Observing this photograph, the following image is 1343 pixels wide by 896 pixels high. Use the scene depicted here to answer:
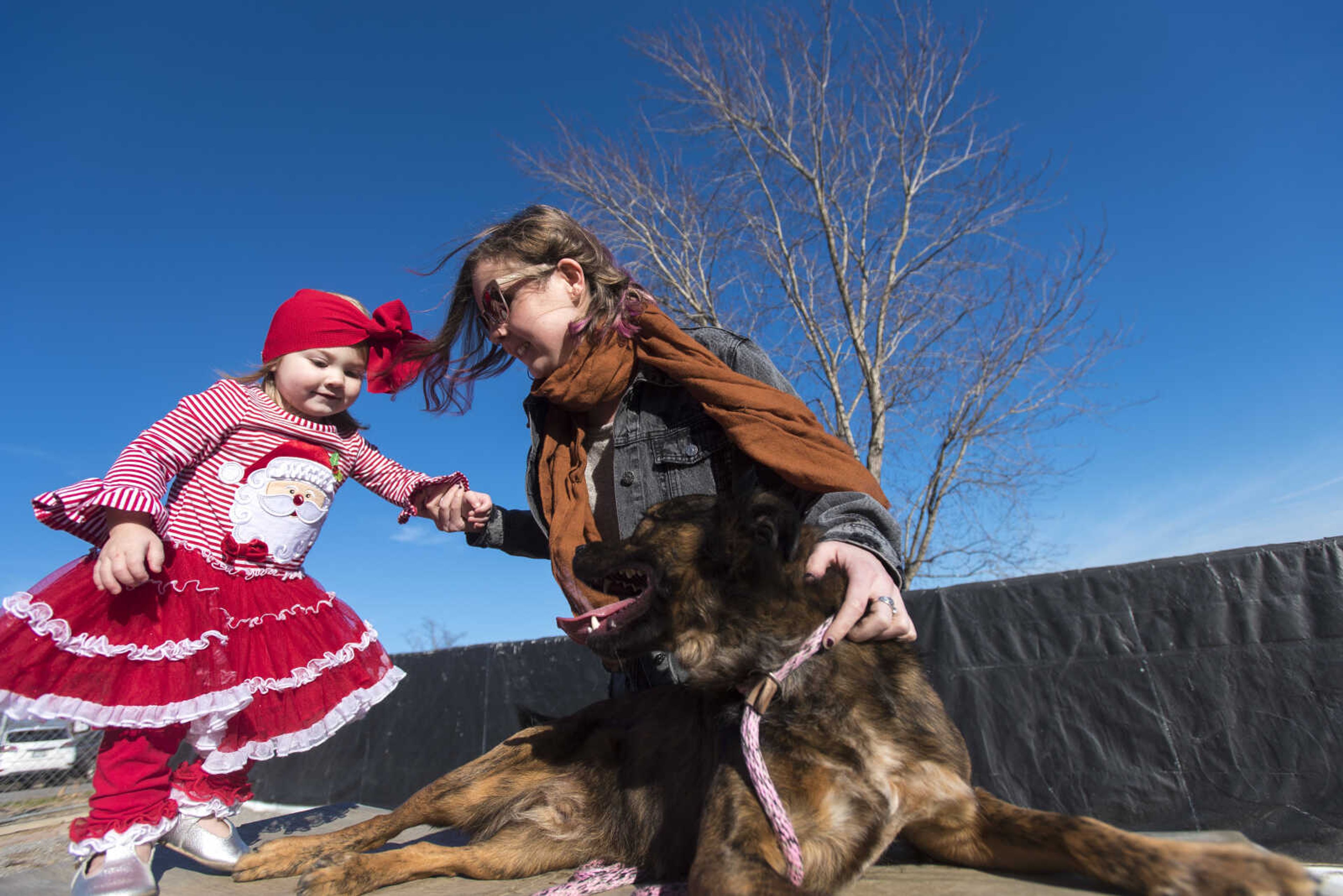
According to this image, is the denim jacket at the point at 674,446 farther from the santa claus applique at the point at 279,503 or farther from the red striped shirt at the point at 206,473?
the santa claus applique at the point at 279,503

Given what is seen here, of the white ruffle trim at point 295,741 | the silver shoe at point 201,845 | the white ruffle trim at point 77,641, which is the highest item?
the white ruffle trim at point 77,641

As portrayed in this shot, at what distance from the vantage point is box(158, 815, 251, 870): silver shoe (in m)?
2.59

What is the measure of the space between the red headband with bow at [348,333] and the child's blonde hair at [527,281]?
0.37 ft

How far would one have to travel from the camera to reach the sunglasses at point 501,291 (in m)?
2.79

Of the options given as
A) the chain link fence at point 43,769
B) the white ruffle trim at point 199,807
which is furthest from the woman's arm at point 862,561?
the chain link fence at point 43,769

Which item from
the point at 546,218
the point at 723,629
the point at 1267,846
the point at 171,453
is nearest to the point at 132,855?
the point at 171,453

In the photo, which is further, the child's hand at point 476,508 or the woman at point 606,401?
the child's hand at point 476,508

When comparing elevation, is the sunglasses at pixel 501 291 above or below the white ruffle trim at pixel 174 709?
above

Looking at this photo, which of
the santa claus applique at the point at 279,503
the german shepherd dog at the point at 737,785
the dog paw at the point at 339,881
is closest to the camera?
the german shepherd dog at the point at 737,785

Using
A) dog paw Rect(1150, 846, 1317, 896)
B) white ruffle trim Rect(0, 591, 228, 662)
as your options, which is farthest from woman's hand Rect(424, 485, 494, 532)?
dog paw Rect(1150, 846, 1317, 896)

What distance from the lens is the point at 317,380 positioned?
2982mm

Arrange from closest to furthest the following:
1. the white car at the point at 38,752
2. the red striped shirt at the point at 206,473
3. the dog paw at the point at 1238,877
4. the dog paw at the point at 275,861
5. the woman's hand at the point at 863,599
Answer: the dog paw at the point at 1238,877 < the woman's hand at the point at 863,599 < the red striped shirt at the point at 206,473 < the dog paw at the point at 275,861 < the white car at the point at 38,752

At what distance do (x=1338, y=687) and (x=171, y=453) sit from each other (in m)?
5.29

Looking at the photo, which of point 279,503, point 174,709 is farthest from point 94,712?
point 279,503
